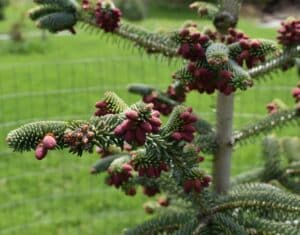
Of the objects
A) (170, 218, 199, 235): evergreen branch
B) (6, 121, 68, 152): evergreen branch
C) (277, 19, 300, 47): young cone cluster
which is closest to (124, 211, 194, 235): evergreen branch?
(170, 218, 199, 235): evergreen branch

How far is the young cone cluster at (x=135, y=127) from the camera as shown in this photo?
3.18 feet

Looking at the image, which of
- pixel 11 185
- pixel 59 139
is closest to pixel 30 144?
pixel 59 139

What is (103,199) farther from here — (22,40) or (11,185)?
(22,40)

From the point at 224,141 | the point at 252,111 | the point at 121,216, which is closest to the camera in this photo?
the point at 224,141

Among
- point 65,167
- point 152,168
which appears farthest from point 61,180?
point 152,168

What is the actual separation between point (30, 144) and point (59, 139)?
5 centimetres

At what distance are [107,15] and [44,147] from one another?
2.45ft

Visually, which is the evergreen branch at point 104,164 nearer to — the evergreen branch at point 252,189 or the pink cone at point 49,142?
the evergreen branch at point 252,189

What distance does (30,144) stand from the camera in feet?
3.28

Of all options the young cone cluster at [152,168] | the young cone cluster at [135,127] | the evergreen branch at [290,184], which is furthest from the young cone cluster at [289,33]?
the young cone cluster at [135,127]

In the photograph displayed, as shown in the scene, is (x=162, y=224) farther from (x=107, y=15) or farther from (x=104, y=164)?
(x=107, y=15)

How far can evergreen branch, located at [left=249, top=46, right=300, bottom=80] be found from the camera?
1625 mm

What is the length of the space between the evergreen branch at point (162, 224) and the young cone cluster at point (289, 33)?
508 mm

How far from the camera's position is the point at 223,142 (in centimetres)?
168
